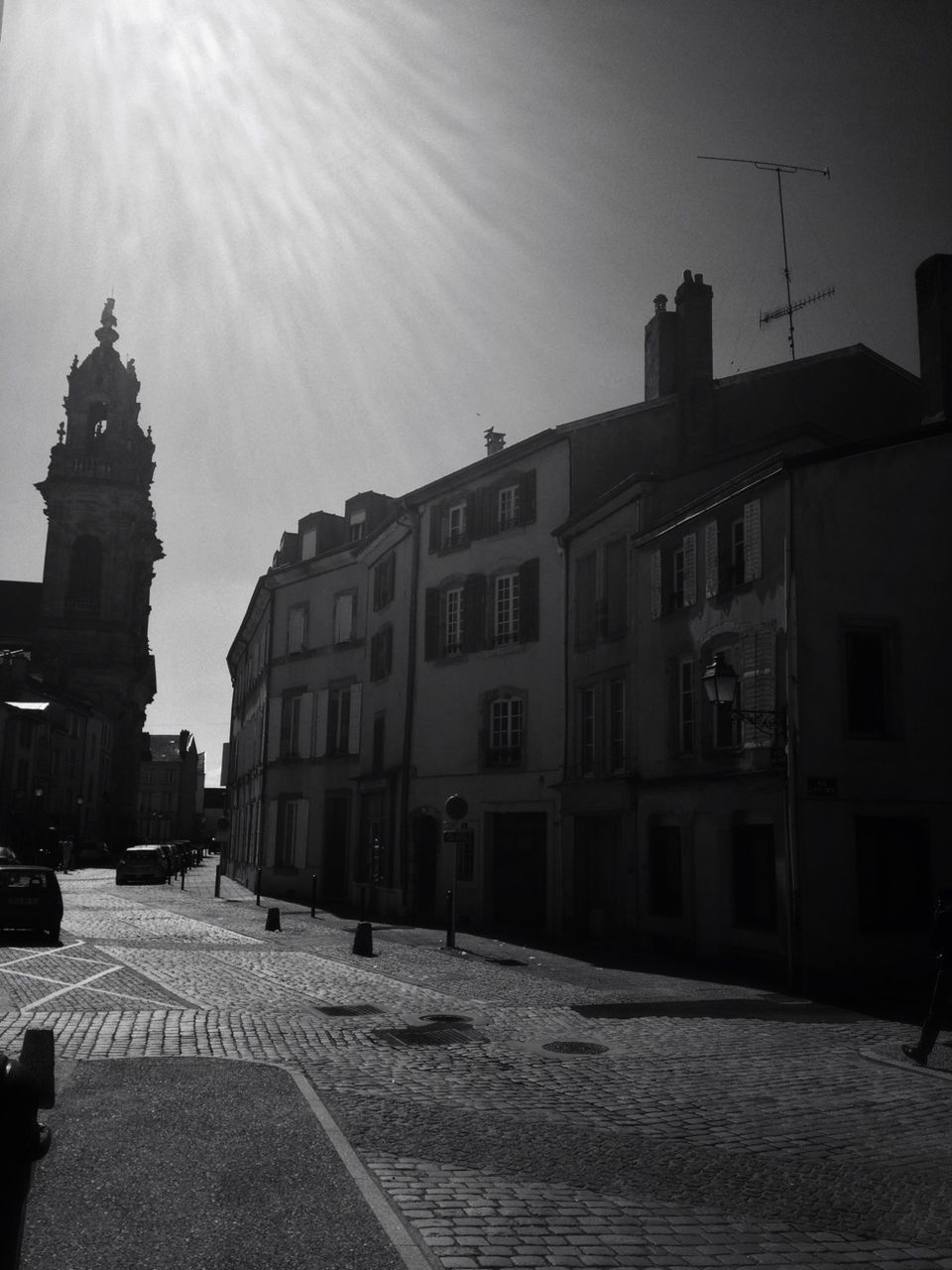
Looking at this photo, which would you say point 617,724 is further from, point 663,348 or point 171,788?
point 171,788

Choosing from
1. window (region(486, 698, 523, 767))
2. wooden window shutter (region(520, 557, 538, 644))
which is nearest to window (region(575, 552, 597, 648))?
wooden window shutter (region(520, 557, 538, 644))

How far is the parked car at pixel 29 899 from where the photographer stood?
2045 cm

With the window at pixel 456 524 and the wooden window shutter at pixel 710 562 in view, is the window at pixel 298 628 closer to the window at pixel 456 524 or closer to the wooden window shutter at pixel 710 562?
the window at pixel 456 524

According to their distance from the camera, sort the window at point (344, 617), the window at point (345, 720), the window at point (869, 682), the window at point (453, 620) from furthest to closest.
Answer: the window at point (344, 617)
the window at point (345, 720)
the window at point (453, 620)
the window at point (869, 682)

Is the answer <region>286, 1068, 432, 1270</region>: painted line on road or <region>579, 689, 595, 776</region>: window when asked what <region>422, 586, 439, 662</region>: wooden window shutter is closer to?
<region>579, 689, 595, 776</region>: window

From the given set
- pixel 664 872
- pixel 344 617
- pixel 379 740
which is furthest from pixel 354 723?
pixel 664 872

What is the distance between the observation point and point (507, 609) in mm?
28219

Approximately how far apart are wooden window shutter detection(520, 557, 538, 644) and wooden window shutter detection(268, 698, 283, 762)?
1675 centimetres

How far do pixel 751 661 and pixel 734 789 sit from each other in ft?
6.70

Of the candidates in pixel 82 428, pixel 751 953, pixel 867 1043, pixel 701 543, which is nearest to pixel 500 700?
pixel 701 543

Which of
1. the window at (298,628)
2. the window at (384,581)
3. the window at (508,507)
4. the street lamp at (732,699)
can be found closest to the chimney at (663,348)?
the window at (508,507)

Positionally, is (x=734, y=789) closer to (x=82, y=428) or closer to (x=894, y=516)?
(x=894, y=516)

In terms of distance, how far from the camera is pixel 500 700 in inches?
1091

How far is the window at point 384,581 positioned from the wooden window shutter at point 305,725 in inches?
221
